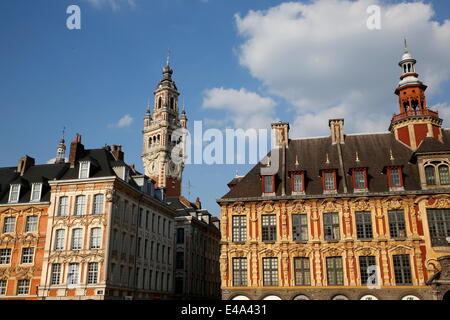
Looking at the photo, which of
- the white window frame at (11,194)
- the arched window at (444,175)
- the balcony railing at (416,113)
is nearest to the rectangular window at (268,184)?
the arched window at (444,175)

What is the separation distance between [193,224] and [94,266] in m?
23.2

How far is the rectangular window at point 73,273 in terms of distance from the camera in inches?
1494

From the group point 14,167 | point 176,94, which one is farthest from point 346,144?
point 176,94

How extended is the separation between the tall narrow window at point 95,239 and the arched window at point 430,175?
94.6 feet

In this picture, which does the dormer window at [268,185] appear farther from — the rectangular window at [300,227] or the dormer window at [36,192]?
the dormer window at [36,192]

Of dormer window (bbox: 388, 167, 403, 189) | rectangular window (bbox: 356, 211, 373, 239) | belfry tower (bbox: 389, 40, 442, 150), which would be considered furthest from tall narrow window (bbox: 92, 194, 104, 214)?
belfry tower (bbox: 389, 40, 442, 150)

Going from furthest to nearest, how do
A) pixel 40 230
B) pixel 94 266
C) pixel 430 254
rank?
pixel 40 230 → pixel 94 266 → pixel 430 254

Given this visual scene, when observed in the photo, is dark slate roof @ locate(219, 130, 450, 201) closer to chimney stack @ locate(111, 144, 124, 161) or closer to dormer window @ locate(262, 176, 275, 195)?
dormer window @ locate(262, 176, 275, 195)

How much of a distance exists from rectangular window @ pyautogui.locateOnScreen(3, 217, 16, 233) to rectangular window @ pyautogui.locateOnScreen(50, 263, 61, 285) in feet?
22.6

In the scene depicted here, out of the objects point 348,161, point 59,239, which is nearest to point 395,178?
point 348,161

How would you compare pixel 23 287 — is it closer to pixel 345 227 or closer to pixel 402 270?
pixel 345 227

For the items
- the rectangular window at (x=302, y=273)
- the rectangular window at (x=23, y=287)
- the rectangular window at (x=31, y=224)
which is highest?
the rectangular window at (x=31, y=224)
